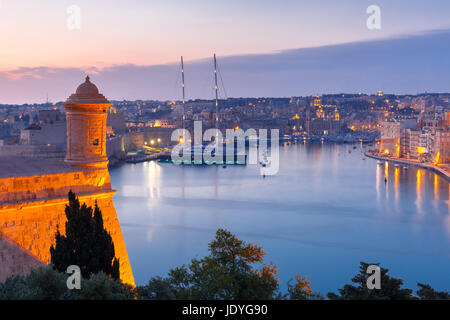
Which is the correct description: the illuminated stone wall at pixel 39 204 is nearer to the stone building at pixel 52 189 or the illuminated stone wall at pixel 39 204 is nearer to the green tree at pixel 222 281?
the stone building at pixel 52 189

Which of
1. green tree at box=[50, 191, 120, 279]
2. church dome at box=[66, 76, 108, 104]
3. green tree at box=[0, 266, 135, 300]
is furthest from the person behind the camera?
church dome at box=[66, 76, 108, 104]

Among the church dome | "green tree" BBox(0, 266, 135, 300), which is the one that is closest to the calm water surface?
the church dome

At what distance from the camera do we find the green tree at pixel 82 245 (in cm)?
180

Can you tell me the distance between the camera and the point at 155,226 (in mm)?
8000

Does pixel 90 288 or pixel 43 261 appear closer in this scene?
pixel 90 288

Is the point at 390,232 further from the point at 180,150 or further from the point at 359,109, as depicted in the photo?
the point at 359,109

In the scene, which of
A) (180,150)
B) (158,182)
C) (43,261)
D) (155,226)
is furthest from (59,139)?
(180,150)

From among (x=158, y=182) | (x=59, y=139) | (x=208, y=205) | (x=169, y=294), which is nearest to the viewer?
(x=169, y=294)

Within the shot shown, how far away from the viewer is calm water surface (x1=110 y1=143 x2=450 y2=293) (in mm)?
6062

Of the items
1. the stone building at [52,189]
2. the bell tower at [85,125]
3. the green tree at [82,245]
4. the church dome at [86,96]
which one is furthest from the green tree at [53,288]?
the church dome at [86,96]

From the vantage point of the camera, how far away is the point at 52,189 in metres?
2.00

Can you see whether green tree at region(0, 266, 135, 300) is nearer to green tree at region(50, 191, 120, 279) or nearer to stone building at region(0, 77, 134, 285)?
green tree at region(50, 191, 120, 279)
